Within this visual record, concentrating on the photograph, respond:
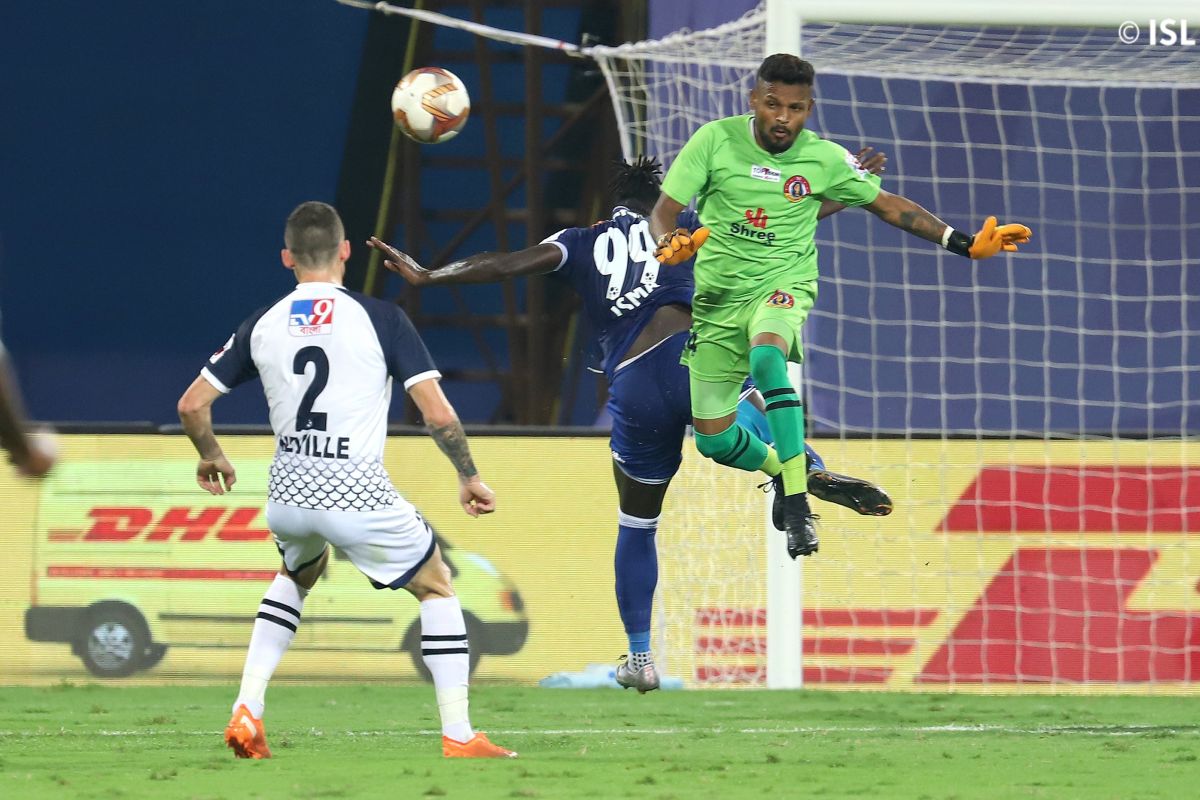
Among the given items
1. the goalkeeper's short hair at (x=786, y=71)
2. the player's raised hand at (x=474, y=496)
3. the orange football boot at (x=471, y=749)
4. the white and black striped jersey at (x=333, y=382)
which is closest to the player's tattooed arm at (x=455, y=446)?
the player's raised hand at (x=474, y=496)

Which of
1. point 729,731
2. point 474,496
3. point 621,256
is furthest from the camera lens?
point 729,731

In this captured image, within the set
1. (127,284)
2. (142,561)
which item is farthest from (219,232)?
(142,561)

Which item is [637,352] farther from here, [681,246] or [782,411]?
[681,246]

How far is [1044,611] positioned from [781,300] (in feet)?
13.8

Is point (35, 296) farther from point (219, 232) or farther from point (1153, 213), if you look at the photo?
point (1153, 213)

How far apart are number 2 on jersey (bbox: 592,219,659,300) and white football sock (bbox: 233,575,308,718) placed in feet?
6.96

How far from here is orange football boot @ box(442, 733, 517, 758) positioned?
639 cm

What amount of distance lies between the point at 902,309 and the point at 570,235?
6135 mm

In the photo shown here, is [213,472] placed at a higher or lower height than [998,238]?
lower

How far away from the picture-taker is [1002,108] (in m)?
13.8

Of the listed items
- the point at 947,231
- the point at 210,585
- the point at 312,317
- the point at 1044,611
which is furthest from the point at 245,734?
the point at 1044,611

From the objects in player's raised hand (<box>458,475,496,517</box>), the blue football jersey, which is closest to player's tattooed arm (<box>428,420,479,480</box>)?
player's raised hand (<box>458,475,496,517</box>)

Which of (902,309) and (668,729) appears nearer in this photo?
(668,729)

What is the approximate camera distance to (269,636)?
6551mm
